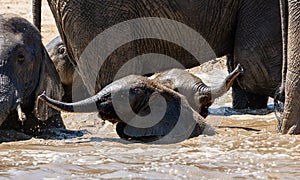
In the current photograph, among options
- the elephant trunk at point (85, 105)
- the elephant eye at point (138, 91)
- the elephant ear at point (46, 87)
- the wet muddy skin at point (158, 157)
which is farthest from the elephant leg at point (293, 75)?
the elephant ear at point (46, 87)

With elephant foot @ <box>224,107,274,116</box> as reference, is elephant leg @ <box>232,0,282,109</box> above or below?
above

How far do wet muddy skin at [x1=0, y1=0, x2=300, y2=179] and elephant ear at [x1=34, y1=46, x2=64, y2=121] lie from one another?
39cm

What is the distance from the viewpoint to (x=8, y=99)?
6438 mm

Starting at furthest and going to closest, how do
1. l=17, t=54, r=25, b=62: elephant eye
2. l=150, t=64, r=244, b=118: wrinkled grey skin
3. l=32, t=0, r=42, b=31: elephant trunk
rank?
l=32, t=0, r=42, b=31: elephant trunk, l=150, t=64, r=244, b=118: wrinkled grey skin, l=17, t=54, r=25, b=62: elephant eye

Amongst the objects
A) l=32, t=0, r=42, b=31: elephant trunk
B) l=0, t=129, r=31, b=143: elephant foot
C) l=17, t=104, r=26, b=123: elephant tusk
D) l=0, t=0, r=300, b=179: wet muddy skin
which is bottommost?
l=0, t=0, r=300, b=179: wet muddy skin

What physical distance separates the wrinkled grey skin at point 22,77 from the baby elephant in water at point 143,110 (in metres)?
0.47

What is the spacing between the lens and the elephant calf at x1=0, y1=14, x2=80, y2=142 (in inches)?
257

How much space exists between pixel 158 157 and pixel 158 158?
1.5 inches

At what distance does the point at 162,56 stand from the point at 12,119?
2.01m

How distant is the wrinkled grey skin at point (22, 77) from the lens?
6.53 metres

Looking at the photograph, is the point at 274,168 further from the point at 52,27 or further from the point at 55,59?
the point at 52,27

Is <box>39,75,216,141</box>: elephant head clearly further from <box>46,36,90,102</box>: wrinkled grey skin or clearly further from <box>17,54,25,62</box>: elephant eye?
<box>46,36,90,102</box>: wrinkled grey skin

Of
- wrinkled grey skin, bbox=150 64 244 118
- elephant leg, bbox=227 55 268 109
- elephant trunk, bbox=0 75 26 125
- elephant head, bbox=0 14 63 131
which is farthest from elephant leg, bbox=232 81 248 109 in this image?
elephant trunk, bbox=0 75 26 125

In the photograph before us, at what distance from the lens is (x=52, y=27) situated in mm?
13328
